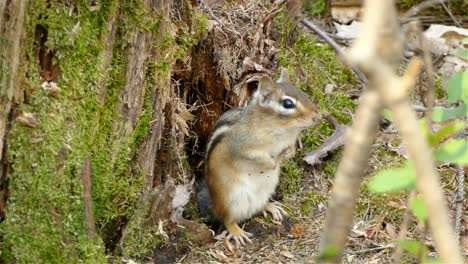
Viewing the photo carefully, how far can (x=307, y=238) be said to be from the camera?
4285mm

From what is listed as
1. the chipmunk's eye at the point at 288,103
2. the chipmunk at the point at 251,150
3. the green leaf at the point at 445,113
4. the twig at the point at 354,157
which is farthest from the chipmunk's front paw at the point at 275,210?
the twig at the point at 354,157

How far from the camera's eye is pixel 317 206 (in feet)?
14.8

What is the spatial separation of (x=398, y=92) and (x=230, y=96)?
383cm

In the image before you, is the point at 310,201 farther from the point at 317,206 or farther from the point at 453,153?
the point at 453,153

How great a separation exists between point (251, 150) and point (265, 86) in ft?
1.32

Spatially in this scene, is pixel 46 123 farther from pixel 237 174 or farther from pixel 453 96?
pixel 453 96

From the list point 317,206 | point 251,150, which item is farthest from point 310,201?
point 251,150

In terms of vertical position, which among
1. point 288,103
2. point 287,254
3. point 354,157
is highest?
point 354,157

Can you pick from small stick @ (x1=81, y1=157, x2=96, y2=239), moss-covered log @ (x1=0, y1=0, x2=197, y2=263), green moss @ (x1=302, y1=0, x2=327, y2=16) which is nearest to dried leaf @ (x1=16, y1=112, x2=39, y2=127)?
moss-covered log @ (x1=0, y1=0, x2=197, y2=263)

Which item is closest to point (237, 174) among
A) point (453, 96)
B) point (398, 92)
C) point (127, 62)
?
point (127, 62)

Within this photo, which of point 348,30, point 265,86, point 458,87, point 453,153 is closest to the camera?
point 453,153

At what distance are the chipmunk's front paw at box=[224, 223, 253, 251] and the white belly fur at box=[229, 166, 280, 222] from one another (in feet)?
0.20

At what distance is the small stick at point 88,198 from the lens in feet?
10.9

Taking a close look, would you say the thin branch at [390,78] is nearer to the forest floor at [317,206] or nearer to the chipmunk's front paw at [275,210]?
the forest floor at [317,206]
